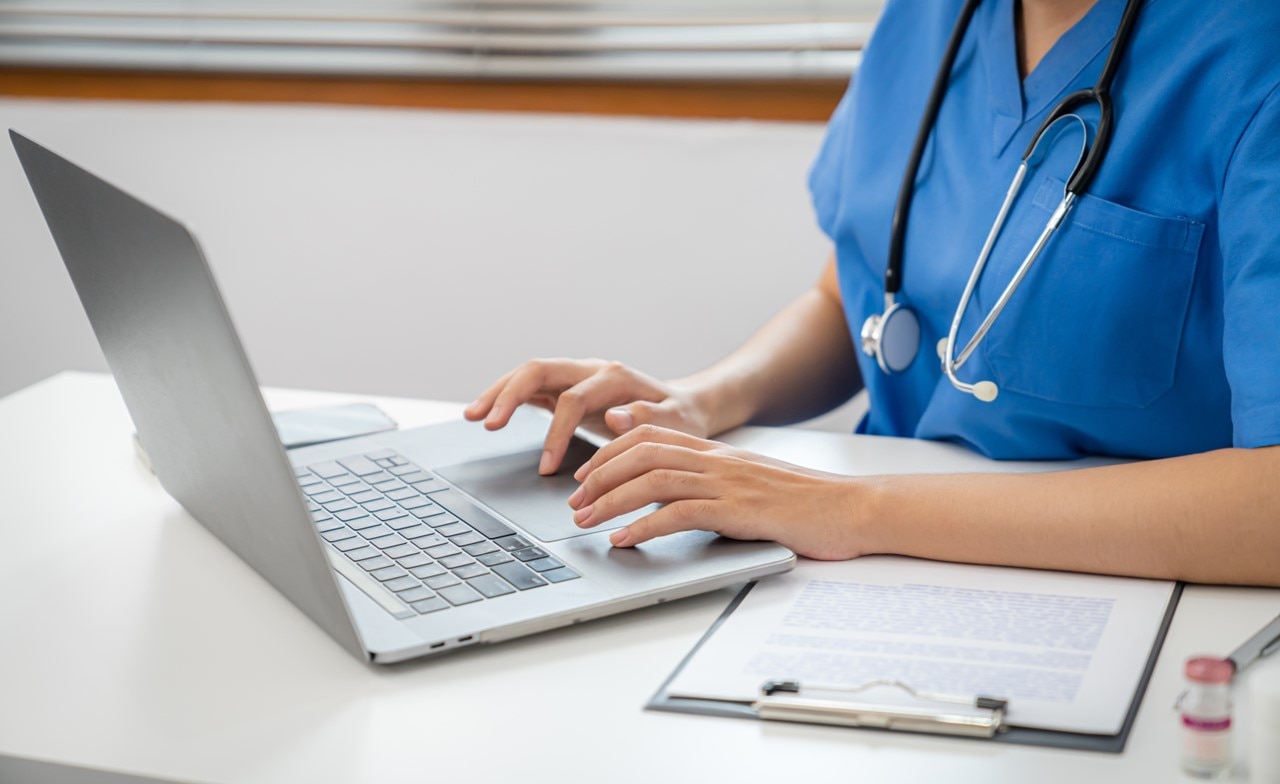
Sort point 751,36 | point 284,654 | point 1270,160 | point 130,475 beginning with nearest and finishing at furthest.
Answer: point 284,654, point 1270,160, point 130,475, point 751,36

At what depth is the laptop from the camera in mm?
719

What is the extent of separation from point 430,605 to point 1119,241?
1.89 ft

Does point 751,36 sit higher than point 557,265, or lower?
higher

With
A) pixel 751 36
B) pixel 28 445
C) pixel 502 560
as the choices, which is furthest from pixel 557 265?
pixel 502 560

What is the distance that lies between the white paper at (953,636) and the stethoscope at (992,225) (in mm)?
268

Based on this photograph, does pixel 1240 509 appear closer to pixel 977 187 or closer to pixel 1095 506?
pixel 1095 506

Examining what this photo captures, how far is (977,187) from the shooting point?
1.14 meters

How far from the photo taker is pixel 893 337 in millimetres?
1197

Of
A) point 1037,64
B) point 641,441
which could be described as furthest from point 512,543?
point 1037,64

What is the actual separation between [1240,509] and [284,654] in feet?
1.89

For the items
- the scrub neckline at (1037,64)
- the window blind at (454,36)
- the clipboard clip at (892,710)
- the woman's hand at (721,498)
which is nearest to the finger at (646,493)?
the woman's hand at (721,498)

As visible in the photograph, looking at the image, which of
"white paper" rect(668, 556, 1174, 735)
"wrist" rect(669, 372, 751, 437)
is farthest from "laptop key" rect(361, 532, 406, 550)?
"wrist" rect(669, 372, 751, 437)

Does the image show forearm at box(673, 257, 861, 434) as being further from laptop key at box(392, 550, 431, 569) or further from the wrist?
laptop key at box(392, 550, 431, 569)

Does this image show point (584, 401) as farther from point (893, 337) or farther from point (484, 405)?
point (893, 337)
